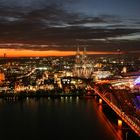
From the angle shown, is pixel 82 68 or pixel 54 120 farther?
pixel 82 68

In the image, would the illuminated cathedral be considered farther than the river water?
Yes

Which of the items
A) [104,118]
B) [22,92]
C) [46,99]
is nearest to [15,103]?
[46,99]

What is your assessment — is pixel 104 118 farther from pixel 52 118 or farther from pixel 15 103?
pixel 15 103

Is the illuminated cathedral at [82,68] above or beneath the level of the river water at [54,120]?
above

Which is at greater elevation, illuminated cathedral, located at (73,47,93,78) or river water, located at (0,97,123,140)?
illuminated cathedral, located at (73,47,93,78)

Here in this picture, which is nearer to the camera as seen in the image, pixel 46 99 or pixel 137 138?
pixel 137 138

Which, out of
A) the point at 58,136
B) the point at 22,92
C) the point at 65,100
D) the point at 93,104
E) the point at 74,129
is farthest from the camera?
the point at 22,92

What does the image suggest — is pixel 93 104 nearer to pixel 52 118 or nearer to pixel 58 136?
pixel 52 118

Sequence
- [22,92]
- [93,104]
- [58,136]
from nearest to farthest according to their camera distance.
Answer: [58,136], [93,104], [22,92]
